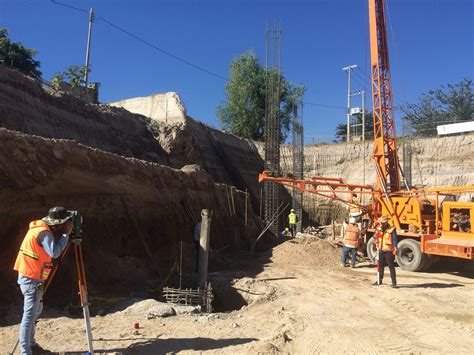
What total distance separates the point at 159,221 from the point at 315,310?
514 cm

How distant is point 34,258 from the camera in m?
4.16

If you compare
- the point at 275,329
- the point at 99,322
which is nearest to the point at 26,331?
the point at 99,322

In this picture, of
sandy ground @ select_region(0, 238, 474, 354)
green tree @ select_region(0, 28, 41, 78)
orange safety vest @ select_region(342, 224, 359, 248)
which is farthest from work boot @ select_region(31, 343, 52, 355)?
green tree @ select_region(0, 28, 41, 78)

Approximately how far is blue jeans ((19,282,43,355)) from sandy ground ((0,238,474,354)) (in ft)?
2.01

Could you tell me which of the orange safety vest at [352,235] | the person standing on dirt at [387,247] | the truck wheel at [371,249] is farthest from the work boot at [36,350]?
the truck wheel at [371,249]

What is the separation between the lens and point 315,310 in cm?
711

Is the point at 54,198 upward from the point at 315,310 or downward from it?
upward

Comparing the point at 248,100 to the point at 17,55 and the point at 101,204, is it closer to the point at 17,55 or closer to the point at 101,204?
the point at 17,55

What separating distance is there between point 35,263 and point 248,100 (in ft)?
Answer: 118

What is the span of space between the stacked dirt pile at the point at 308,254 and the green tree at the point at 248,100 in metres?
24.3

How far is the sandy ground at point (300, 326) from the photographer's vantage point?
502 cm

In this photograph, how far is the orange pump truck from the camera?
452 inches

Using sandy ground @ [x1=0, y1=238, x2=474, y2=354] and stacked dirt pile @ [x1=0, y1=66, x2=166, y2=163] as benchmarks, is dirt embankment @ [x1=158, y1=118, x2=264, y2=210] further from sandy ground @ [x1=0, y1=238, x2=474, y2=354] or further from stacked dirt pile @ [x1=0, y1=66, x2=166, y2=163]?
sandy ground @ [x1=0, y1=238, x2=474, y2=354]

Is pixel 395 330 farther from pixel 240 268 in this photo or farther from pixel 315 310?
pixel 240 268
